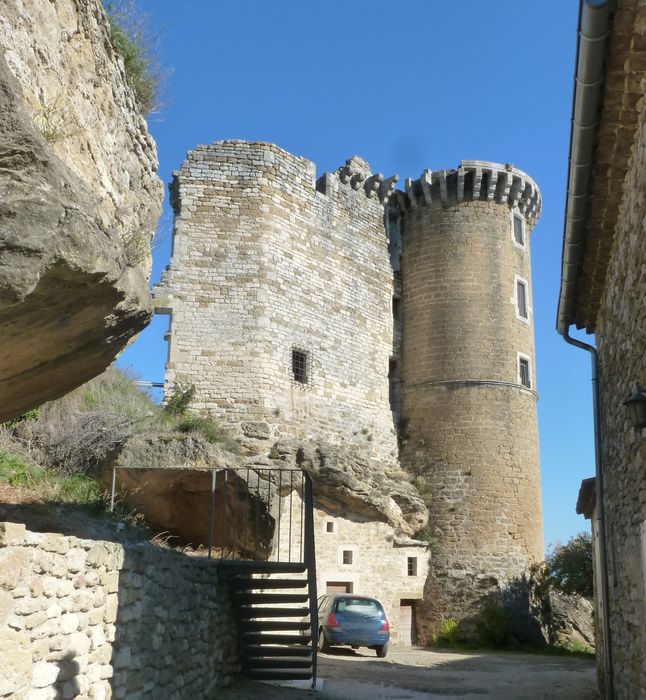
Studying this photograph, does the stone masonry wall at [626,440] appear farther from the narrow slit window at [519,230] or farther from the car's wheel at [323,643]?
the narrow slit window at [519,230]

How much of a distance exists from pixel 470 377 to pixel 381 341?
2.61 meters

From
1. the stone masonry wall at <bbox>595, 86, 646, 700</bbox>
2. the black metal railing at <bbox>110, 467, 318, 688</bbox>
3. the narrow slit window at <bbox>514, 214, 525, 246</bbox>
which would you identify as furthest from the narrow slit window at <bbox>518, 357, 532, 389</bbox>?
the stone masonry wall at <bbox>595, 86, 646, 700</bbox>

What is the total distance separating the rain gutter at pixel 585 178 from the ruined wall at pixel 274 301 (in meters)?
9.08

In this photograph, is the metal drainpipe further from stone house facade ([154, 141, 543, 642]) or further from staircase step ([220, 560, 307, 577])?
stone house facade ([154, 141, 543, 642])

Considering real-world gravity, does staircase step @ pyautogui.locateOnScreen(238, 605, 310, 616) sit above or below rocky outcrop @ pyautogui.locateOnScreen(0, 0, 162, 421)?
below

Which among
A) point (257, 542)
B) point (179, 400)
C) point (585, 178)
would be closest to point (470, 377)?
point (179, 400)

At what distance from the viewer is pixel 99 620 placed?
17.7ft

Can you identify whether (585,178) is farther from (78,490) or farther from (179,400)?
(179,400)

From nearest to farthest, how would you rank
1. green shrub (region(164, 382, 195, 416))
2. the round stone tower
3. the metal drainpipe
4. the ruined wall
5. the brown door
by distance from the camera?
the metal drainpipe
green shrub (region(164, 382, 195, 416))
the ruined wall
the brown door
the round stone tower

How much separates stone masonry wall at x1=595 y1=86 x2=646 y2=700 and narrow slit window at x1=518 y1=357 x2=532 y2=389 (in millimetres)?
12953

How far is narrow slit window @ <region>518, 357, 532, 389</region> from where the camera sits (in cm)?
2134

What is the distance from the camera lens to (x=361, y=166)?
863 inches

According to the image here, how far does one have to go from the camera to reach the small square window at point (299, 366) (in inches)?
730

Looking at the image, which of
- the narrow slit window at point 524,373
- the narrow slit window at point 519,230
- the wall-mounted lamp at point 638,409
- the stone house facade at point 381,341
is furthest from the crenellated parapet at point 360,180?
the wall-mounted lamp at point 638,409
